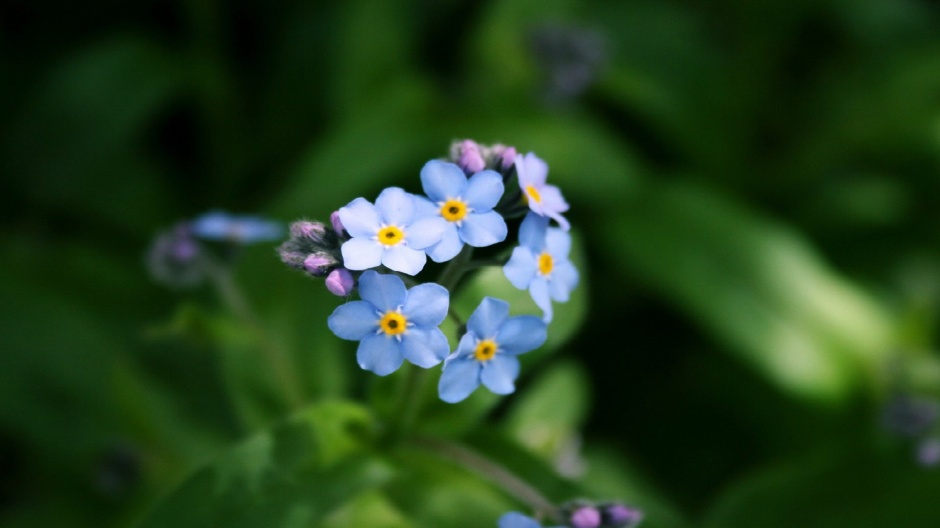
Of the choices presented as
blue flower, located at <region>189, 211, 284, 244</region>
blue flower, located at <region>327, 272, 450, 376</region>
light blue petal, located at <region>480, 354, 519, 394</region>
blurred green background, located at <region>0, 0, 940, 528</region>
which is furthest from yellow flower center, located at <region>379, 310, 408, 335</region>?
blue flower, located at <region>189, 211, 284, 244</region>

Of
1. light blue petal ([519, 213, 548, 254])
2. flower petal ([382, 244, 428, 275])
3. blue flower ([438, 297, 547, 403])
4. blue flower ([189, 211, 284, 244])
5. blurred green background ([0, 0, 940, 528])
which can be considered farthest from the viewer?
blurred green background ([0, 0, 940, 528])

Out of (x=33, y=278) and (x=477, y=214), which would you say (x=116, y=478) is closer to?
(x=33, y=278)

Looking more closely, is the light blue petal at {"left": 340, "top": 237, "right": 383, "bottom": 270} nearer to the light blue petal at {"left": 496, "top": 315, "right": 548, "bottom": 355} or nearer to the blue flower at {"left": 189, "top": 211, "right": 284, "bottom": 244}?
the light blue petal at {"left": 496, "top": 315, "right": 548, "bottom": 355}

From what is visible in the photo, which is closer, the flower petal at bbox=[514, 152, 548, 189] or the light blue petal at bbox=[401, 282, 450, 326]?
the light blue petal at bbox=[401, 282, 450, 326]

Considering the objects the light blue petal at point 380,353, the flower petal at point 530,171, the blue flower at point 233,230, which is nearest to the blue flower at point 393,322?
the light blue petal at point 380,353

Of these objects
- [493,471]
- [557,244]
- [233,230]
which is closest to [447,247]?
[557,244]

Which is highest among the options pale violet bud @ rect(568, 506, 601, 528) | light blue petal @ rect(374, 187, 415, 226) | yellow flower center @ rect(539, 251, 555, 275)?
yellow flower center @ rect(539, 251, 555, 275)

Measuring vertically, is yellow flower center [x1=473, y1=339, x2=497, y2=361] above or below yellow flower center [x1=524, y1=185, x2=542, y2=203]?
below
